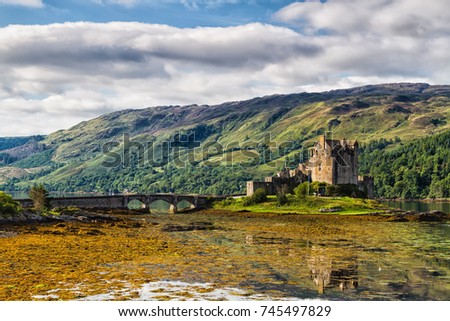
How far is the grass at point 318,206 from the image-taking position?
103312 mm

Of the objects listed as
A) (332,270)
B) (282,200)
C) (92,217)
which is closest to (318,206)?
(282,200)

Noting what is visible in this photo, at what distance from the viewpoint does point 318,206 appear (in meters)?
107

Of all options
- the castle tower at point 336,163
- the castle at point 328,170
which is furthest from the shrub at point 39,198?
the castle tower at point 336,163

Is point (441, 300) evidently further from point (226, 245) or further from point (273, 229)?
point (273, 229)

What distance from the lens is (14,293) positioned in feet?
84.1

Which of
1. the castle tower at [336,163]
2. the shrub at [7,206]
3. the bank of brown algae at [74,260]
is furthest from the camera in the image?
the castle tower at [336,163]

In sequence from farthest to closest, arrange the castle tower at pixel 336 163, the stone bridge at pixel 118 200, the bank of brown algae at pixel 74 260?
1. the castle tower at pixel 336 163
2. the stone bridge at pixel 118 200
3. the bank of brown algae at pixel 74 260

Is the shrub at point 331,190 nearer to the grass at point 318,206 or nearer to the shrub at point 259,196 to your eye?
the grass at point 318,206

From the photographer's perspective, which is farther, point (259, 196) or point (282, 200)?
point (259, 196)

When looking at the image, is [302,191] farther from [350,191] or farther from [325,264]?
[325,264]

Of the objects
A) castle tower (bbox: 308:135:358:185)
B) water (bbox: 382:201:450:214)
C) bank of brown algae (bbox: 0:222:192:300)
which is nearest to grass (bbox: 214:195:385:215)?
castle tower (bbox: 308:135:358:185)

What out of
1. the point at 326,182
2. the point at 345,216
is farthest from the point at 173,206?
the point at 345,216

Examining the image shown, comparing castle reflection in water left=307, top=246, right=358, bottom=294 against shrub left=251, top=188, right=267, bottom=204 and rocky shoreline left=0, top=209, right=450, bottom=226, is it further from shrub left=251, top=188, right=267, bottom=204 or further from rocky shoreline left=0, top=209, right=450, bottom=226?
shrub left=251, top=188, right=267, bottom=204
